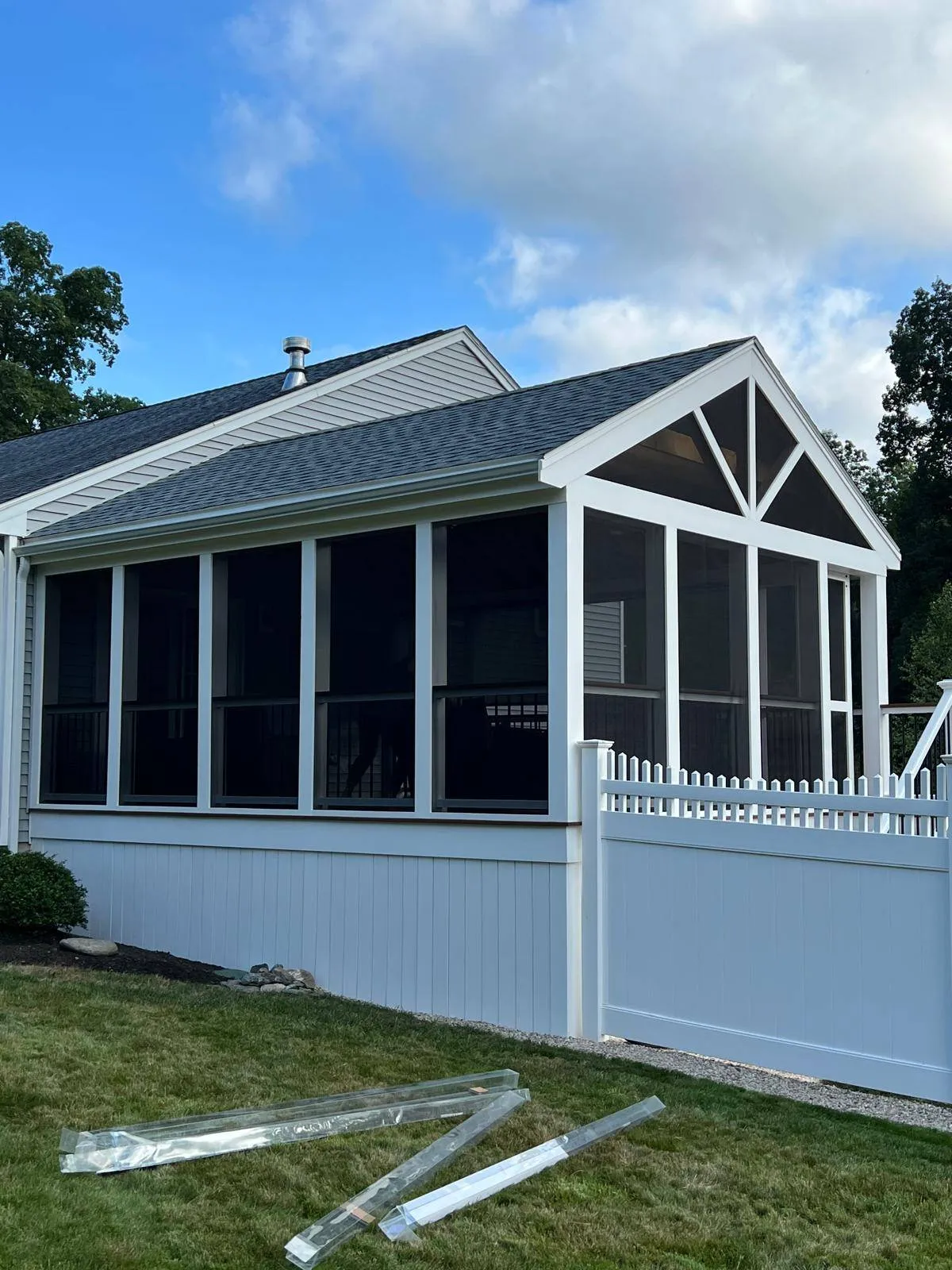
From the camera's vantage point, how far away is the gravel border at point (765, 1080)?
232 inches

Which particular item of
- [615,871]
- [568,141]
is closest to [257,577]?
[615,871]

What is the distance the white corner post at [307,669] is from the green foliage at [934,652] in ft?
47.7

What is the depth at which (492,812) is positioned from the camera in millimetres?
8148

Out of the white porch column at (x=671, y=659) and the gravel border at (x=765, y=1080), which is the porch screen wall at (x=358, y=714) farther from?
the gravel border at (x=765, y=1080)

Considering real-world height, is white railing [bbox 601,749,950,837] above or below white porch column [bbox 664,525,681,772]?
below

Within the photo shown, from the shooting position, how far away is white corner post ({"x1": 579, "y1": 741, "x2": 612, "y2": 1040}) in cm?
745

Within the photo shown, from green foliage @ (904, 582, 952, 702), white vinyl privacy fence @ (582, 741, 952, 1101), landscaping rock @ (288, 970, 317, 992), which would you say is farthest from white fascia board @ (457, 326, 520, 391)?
green foliage @ (904, 582, 952, 702)

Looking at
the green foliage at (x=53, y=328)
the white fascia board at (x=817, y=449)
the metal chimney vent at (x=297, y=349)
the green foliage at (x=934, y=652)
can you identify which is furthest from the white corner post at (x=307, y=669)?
the green foliage at (x=53, y=328)

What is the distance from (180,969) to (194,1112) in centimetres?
394

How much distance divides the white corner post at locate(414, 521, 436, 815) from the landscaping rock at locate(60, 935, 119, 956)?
9.42ft

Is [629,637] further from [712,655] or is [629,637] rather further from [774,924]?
[774,924]

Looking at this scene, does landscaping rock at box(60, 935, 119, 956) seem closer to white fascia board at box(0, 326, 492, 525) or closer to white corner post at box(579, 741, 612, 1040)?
white fascia board at box(0, 326, 492, 525)

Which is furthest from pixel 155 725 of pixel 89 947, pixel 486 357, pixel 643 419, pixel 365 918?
pixel 486 357

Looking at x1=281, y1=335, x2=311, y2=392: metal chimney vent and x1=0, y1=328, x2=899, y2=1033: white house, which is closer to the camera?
x1=0, y1=328, x2=899, y2=1033: white house
